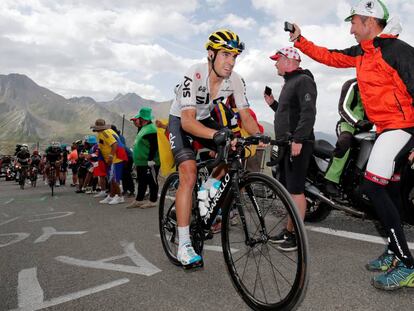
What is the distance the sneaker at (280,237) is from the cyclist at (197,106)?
75cm

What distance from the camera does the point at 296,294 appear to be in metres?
2.52

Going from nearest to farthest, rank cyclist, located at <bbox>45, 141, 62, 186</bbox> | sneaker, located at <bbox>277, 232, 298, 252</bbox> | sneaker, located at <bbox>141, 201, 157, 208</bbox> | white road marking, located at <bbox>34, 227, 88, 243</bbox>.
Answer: sneaker, located at <bbox>277, 232, 298, 252</bbox>, white road marking, located at <bbox>34, 227, 88, 243</bbox>, sneaker, located at <bbox>141, 201, 157, 208</bbox>, cyclist, located at <bbox>45, 141, 62, 186</bbox>

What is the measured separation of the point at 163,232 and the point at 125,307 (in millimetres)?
1428

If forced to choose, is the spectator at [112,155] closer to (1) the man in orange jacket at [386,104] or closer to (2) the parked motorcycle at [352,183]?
(2) the parked motorcycle at [352,183]

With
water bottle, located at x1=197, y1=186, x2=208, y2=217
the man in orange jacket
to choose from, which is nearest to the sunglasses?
the man in orange jacket

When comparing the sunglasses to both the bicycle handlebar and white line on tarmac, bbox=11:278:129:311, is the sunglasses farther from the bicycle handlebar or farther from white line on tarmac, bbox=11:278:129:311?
white line on tarmac, bbox=11:278:129:311

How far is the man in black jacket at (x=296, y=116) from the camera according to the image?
14.6 ft

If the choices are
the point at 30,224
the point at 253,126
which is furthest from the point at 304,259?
the point at 30,224

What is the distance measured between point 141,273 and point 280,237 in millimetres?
1641

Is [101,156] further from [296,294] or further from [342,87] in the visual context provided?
[296,294]

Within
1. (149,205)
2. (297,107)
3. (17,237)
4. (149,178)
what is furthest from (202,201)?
(149,178)

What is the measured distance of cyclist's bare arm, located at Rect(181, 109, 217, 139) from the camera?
129 inches

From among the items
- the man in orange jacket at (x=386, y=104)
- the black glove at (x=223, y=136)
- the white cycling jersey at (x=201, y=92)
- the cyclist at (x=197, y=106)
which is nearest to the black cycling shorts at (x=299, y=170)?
the cyclist at (x=197, y=106)

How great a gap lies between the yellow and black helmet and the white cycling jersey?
0.85ft
